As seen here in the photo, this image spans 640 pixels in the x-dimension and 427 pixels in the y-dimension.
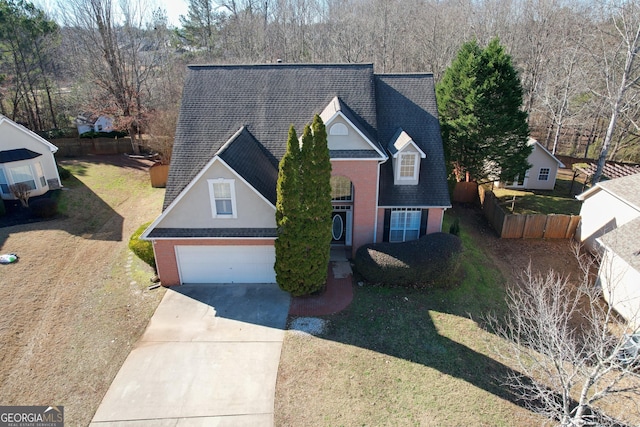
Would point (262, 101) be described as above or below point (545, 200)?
above

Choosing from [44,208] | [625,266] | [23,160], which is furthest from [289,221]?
[23,160]

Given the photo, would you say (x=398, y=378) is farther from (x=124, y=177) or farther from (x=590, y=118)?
(x=590, y=118)

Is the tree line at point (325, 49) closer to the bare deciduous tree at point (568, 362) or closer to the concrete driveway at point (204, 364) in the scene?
the bare deciduous tree at point (568, 362)

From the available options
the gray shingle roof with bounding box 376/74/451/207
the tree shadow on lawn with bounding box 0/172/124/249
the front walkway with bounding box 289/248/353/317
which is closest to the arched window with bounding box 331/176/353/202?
the gray shingle roof with bounding box 376/74/451/207

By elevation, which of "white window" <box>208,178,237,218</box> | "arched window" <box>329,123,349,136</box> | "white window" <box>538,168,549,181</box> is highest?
"arched window" <box>329,123,349,136</box>

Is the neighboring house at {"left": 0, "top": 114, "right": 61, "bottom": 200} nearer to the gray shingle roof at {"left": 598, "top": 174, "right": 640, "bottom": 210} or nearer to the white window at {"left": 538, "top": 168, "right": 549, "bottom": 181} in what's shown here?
the gray shingle roof at {"left": 598, "top": 174, "right": 640, "bottom": 210}

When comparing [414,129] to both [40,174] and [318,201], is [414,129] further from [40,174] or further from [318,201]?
[40,174]
